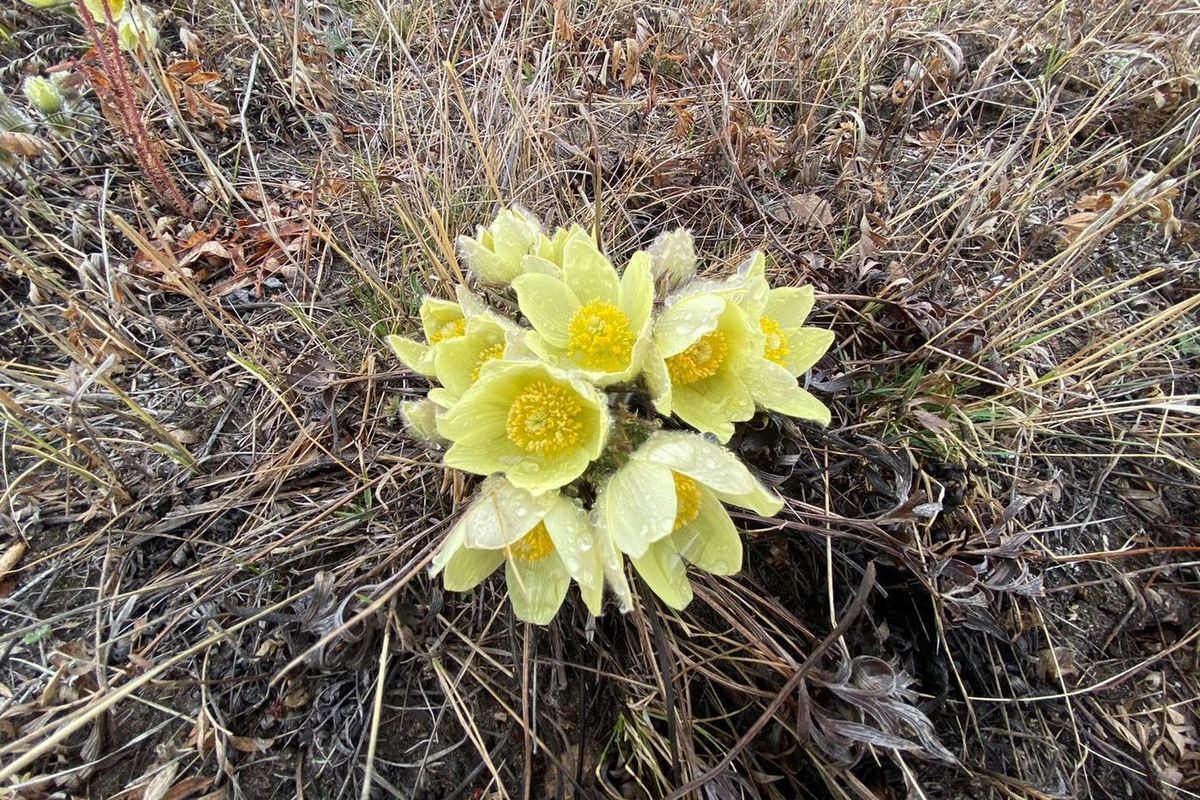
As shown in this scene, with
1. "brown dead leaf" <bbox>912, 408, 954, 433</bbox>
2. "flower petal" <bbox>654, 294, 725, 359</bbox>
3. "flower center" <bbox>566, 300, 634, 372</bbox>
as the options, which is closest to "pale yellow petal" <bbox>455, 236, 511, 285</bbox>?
"flower center" <bbox>566, 300, 634, 372</bbox>

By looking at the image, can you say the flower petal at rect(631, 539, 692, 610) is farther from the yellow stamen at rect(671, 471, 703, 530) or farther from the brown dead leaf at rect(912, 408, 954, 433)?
the brown dead leaf at rect(912, 408, 954, 433)

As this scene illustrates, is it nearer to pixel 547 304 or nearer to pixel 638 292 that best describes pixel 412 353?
pixel 547 304

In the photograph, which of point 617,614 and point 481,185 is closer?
point 617,614

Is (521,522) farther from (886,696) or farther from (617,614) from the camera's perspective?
(886,696)

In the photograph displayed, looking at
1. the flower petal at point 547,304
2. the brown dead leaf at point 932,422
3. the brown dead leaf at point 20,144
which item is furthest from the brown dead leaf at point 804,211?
the brown dead leaf at point 20,144

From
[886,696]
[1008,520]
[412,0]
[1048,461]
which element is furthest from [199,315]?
[1048,461]

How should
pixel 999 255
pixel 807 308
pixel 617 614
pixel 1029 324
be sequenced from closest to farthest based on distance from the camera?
pixel 807 308 < pixel 617 614 < pixel 1029 324 < pixel 999 255

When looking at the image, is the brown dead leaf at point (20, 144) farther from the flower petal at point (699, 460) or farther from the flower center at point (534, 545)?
the flower petal at point (699, 460)

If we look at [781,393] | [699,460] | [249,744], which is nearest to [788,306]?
[781,393]
